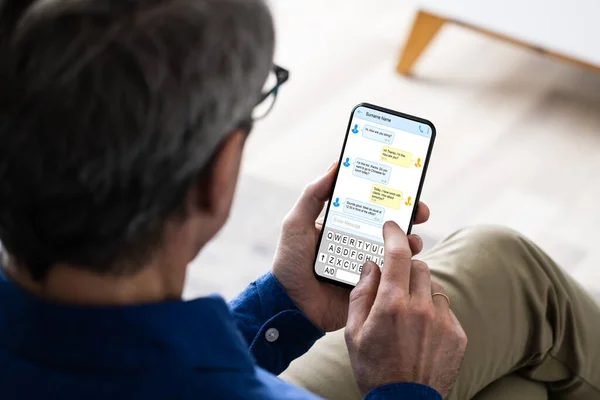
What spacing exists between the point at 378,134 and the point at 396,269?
23 cm

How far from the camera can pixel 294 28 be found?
264 centimetres

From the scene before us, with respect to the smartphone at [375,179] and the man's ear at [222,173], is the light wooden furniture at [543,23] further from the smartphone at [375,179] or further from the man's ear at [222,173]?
the man's ear at [222,173]

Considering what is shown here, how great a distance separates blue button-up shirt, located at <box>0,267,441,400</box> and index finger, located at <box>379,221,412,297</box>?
258 millimetres

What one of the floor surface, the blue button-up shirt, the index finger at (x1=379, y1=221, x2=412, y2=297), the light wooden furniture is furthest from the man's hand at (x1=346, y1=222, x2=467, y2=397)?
the light wooden furniture

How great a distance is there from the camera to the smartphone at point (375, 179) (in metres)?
1.12

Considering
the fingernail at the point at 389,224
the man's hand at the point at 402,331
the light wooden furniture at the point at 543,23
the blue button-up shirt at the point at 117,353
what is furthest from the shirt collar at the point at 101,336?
the light wooden furniture at the point at 543,23

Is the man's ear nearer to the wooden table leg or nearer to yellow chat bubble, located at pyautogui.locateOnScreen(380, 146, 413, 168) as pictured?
yellow chat bubble, located at pyautogui.locateOnScreen(380, 146, 413, 168)

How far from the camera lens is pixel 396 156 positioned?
1.13 metres

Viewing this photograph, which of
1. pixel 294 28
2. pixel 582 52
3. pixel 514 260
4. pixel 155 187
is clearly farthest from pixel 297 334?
pixel 294 28

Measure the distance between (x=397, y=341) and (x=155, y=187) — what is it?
14.4 inches

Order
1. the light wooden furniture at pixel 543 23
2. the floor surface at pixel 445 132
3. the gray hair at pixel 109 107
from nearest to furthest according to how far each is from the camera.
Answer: the gray hair at pixel 109 107, the floor surface at pixel 445 132, the light wooden furniture at pixel 543 23

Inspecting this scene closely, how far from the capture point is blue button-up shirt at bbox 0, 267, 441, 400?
0.66 meters

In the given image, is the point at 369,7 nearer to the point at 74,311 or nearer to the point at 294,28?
the point at 294,28

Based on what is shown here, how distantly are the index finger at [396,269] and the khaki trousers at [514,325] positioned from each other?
8.2 inches
